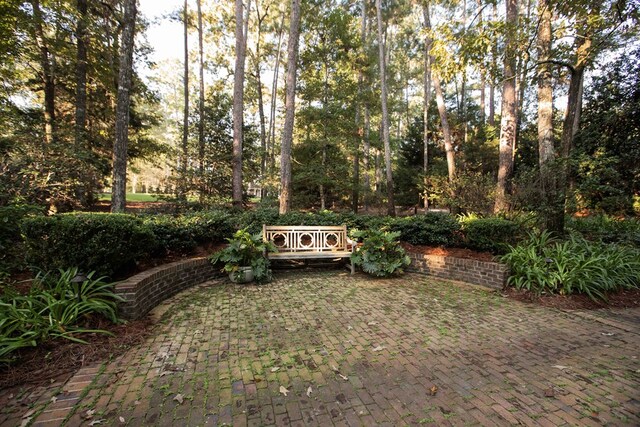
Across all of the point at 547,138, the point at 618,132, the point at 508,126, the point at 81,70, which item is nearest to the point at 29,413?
the point at 547,138

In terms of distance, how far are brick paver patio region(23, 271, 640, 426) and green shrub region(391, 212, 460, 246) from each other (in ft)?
6.58

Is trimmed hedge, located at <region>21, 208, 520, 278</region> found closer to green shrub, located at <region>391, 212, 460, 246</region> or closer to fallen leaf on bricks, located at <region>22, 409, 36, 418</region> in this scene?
green shrub, located at <region>391, 212, 460, 246</region>

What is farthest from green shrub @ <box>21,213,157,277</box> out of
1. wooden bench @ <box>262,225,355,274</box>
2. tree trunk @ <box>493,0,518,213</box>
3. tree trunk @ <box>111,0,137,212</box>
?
tree trunk @ <box>493,0,518,213</box>

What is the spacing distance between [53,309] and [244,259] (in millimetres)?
2541

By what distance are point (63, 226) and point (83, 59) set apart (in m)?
9.77

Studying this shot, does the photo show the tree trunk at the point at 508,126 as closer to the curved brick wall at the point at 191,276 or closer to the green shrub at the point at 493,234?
the green shrub at the point at 493,234

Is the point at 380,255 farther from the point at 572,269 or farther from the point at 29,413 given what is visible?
the point at 29,413

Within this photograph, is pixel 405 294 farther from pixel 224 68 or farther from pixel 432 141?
pixel 224 68

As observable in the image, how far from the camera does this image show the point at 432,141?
Result: 17.4 metres

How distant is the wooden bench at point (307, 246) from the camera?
5.35 metres

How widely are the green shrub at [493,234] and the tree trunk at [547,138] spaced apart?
645 millimetres

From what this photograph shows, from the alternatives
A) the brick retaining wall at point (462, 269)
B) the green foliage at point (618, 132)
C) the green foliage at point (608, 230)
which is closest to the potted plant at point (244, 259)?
the brick retaining wall at point (462, 269)

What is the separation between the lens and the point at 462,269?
507cm

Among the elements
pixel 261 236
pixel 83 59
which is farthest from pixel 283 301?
pixel 83 59
